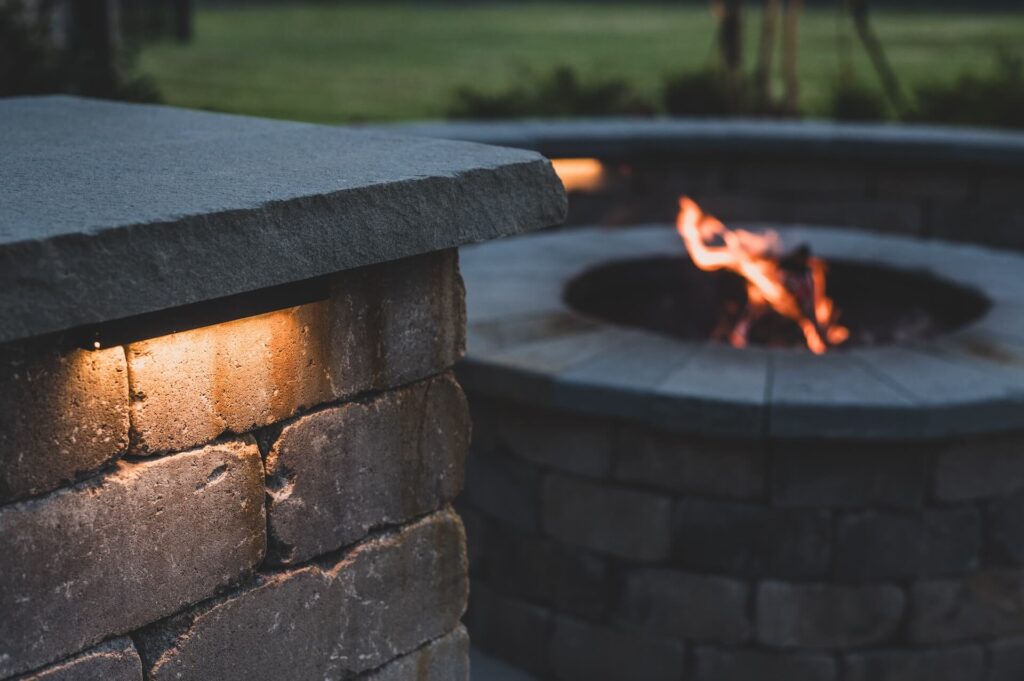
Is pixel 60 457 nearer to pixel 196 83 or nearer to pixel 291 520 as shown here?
pixel 291 520

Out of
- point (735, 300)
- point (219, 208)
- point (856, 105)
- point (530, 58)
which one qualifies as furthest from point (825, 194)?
point (530, 58)

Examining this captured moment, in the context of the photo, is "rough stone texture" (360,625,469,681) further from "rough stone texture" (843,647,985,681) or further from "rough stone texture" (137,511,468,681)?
"rough stone texture" (843,647,985,681)

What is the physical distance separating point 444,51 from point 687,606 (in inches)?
1030

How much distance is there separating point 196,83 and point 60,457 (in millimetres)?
20681

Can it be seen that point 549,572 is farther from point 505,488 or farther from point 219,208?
point 219,208

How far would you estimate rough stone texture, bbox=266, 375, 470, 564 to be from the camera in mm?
2025

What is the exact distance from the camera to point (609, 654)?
4.18 metres

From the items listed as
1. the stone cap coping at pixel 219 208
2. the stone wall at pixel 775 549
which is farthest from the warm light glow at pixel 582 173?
the stone cap coping at pixel 219 208

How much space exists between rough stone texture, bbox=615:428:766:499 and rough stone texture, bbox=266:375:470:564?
1676 mm

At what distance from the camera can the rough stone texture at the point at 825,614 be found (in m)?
3.91

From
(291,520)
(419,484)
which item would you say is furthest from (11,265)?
(419,484)

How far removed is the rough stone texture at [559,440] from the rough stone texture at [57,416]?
2.35 meters

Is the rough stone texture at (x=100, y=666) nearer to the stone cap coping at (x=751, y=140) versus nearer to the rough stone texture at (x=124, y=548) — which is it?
the rough stone texture at (x=124, y=548)

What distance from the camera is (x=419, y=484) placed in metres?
2.24
